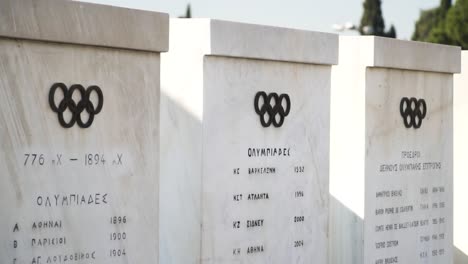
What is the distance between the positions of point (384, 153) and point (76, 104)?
3.72 metres

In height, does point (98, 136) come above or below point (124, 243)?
above

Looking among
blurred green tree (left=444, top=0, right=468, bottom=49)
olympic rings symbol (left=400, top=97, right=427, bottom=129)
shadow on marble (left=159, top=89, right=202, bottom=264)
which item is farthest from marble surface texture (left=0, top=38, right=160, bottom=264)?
blurred green tree (left=444, top=0, right=468, bottom=49)

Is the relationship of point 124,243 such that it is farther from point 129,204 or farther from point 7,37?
point 7,37

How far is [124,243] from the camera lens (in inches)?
264

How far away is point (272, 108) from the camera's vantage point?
8.08 m

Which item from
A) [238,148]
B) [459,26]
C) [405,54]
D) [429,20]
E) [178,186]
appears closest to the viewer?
[178,186]

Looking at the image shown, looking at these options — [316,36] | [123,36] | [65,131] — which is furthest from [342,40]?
[65,131]

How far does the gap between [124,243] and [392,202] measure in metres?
3.33

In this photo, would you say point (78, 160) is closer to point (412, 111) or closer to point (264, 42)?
point (264, 42)

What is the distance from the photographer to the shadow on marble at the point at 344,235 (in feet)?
29.8

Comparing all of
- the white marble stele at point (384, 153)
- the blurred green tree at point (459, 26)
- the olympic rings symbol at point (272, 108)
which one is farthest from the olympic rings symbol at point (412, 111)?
the blurred green tree at point (459, 26)

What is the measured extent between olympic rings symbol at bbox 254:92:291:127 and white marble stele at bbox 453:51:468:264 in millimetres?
3821

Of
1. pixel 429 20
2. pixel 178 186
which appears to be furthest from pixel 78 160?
pixel 429 20

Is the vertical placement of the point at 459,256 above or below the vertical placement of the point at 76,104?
below
